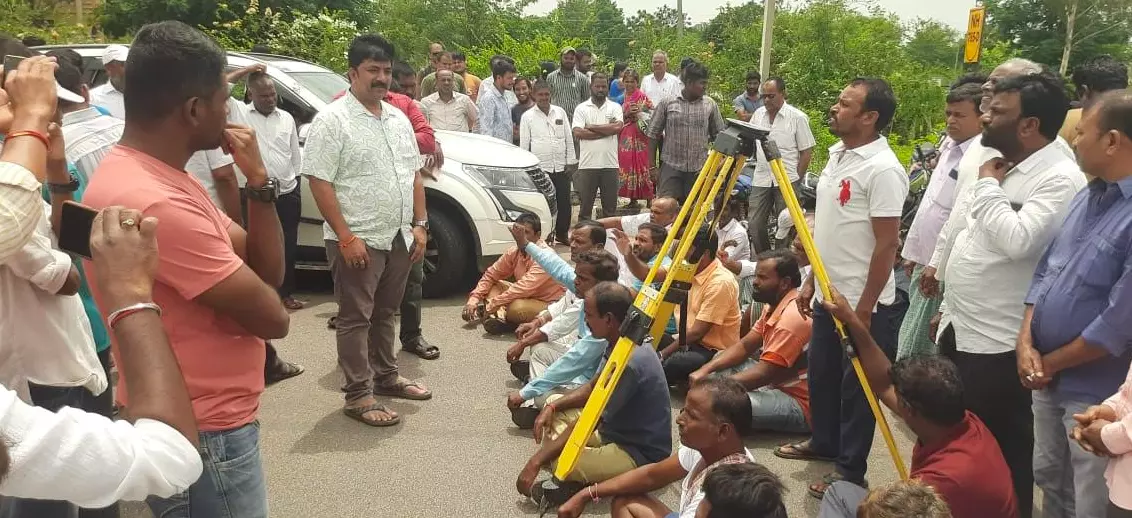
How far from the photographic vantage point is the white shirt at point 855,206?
3602 mm

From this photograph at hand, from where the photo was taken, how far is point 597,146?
952cm

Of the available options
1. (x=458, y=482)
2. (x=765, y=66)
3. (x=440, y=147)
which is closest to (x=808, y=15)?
(x=765, y=66)

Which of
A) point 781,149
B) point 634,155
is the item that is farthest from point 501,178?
point 634,155

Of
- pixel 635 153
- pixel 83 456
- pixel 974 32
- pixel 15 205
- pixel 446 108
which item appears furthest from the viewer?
pixel 974 32

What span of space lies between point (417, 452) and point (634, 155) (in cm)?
660

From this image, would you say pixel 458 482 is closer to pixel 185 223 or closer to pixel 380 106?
pixel 380 106

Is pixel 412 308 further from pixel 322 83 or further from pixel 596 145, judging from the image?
pixel 596 145

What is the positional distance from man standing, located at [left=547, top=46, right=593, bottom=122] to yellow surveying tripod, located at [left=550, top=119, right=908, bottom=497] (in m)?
7.45

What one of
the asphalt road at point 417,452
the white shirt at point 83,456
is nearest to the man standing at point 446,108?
the asphalt road at point 417,452

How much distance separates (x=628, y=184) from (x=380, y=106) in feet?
20.2

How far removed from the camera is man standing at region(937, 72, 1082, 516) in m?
3.12

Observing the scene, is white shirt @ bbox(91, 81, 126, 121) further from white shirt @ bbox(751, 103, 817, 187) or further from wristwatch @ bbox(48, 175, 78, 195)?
white shirt @ bbox(751, 103, 817, 187)

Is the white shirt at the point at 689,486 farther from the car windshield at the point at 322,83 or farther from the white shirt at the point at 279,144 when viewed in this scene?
the car windshield at the point at 322,83

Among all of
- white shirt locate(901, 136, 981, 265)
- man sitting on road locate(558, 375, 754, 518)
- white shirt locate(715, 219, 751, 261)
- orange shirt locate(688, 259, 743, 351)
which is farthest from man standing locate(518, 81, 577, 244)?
man sitting on road locate(558, 375, 754, 518)
